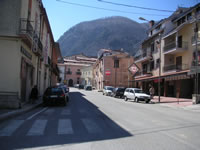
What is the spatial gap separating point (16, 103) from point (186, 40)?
23.9 m

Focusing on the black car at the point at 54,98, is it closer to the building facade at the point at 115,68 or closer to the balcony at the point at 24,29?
the balcony at the point at 24,29

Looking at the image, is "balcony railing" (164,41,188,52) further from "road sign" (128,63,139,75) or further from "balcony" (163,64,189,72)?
"road sign" (128,63,139,75)

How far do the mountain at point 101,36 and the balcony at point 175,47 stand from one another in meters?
118

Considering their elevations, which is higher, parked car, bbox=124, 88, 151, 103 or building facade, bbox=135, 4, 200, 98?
building facade, bbox=135, 4, 200, 98

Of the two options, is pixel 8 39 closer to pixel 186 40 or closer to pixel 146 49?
pixel 186 40

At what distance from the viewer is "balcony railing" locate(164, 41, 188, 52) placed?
91.8ft

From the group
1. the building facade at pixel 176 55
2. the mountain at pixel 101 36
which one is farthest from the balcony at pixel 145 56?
the mountain at pixel 101 36

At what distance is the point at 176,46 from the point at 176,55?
9.74 ft

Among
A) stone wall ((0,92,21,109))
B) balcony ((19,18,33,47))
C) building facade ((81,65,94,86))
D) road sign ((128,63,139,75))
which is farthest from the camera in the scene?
building facade ((81,65,94,86))

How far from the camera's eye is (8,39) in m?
13.7

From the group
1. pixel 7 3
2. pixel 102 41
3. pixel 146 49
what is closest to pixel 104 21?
pixel 102 41

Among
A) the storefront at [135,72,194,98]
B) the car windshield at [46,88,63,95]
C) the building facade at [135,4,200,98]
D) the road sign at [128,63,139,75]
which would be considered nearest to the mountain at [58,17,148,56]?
the building facade at [135,4,200,98]

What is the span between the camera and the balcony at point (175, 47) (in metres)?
28.0

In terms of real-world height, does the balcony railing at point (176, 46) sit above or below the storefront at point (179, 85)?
above
